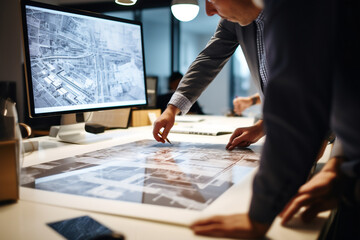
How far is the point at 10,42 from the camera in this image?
176 inches

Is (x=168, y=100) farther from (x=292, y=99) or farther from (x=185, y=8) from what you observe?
(x=292, y=99)

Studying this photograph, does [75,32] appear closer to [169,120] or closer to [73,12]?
[73,12]

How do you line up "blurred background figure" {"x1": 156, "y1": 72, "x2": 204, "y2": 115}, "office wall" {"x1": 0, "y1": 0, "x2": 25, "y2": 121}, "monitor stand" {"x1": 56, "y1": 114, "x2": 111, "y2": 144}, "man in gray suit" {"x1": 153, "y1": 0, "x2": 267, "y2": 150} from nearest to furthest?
"man in gray suit" {"x1": 153, "y1": 0, "x2": 267, "y2": 150}
"monitor stand" {"x1": 56, "y1": 114, "x2": 111, "y2": 144}
"blurred background figure" {"x1": 156, "y1": 72, "x2": 204, "y2": 115}
"office wall" {"x1": 0, "y1": 0, "x2": 25, "y2": 121}

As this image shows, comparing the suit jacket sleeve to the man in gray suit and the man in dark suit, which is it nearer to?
the man in dark suit

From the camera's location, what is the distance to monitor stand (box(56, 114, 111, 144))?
1.28 meters

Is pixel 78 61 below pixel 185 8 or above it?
below

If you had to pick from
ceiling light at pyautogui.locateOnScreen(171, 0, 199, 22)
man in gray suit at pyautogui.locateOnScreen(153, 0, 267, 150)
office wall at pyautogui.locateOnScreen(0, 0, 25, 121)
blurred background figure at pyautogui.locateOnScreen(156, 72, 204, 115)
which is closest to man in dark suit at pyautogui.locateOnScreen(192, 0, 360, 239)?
man in gray suit at pyautogui.locateOnScreen(153, 0, 267, 150)

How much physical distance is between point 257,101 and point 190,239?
238cm

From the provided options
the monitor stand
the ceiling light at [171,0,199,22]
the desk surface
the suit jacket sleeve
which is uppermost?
the ceiling light at [171,0,199,22]

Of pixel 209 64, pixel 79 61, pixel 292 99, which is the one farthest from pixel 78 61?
pixel 292 99

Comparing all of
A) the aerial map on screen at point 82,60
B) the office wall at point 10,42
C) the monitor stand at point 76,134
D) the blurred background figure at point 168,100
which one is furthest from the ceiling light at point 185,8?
the office wall at point 10,42

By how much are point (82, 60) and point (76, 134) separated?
0.31m

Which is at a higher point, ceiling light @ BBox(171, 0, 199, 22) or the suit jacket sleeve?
ceiling light @ BBox(171, 0, 199, 22)

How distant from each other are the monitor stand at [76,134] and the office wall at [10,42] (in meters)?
3.63
